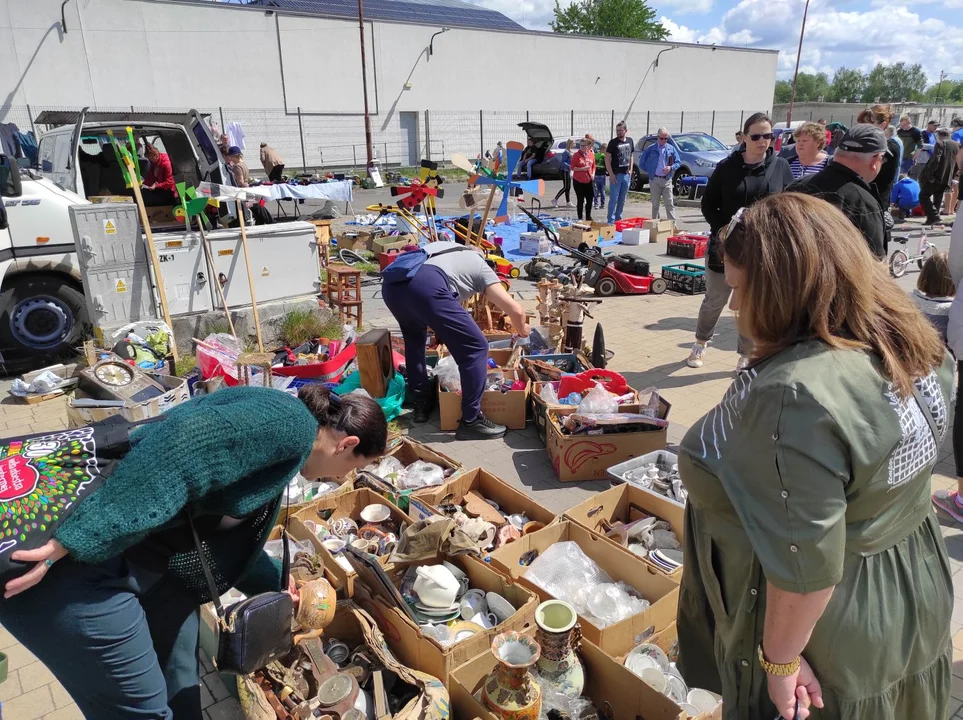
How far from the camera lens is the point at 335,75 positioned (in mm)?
26516

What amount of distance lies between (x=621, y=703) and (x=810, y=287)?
174 centimetres

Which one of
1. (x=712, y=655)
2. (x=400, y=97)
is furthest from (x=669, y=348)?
(x=400, y=97)

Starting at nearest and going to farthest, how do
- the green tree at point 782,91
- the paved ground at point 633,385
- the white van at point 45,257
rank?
the paved ground at point 633,385 < the white van at point 45,257 < the green tree at point 782,91

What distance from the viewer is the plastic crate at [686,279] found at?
853cm

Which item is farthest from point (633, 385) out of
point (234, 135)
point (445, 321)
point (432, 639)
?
point (234, 135)

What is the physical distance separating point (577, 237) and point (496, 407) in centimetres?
644

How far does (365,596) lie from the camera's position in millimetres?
2699

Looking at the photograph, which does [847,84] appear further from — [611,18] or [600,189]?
[600,189]

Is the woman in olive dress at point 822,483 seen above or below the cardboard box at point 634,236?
above

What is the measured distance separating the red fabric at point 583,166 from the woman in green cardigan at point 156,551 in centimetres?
1170

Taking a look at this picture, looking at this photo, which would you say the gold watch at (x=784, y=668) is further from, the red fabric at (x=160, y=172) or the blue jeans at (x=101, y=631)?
the red fabric at (x=160, y=172)

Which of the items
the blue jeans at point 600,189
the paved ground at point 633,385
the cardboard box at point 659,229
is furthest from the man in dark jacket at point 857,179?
the blue jeans at point 600,189

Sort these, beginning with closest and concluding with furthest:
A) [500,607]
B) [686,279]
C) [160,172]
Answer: [500,607]
[160,172]
[686,279]

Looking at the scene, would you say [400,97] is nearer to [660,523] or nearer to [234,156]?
[234,156]
